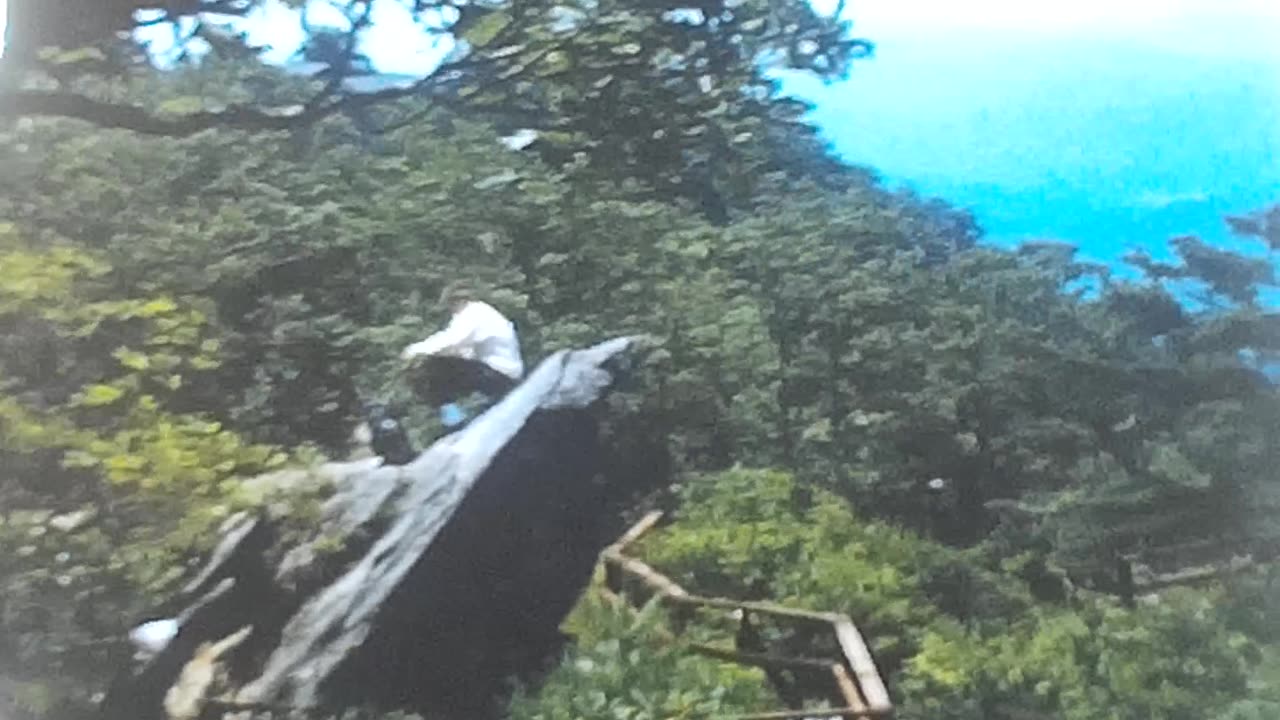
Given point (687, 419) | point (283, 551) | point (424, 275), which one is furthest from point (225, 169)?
point (687, 419)

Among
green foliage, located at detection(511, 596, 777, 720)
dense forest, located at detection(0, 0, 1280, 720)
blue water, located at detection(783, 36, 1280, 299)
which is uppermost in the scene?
blue water, located at detection(783, 36, 1280, 299)

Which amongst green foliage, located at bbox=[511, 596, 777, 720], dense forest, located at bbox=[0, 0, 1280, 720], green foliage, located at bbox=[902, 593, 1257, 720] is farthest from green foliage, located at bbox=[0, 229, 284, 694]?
green foliage, located at bbox=[902, 593, 1257, 720]

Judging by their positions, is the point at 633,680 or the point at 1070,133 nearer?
the point at 633,680

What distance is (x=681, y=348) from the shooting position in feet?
3.41

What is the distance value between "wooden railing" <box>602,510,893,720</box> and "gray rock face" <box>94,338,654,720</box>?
0.07 ft

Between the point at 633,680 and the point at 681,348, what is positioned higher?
the point at 681,348

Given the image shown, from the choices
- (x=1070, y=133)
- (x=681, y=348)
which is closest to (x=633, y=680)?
(x=681, y=348)

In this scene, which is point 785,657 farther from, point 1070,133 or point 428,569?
point 1070,133

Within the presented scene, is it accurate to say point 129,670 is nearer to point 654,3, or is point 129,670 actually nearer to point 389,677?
point 389,677

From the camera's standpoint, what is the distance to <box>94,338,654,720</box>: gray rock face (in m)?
1.00

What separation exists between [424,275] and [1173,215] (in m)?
0.57

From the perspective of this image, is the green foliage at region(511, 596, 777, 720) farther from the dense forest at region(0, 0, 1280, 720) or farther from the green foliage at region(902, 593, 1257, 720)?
the green foliage at region(902, 593, 1257, 720)

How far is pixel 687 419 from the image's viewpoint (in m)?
1.03

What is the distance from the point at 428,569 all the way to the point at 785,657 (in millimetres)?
257
